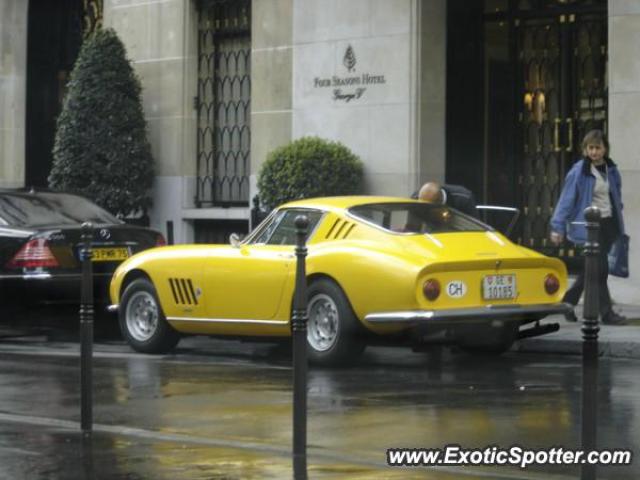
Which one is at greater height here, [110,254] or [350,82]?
[350,82]

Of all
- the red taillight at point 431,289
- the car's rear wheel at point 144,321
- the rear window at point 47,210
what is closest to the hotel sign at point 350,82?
the rear window at point 47,210

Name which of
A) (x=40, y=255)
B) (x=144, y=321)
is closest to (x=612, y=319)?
(x=144, y=321)

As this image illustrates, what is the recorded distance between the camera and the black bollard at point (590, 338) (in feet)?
22.9

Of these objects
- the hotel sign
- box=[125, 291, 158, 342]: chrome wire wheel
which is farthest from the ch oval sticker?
the hotel sign

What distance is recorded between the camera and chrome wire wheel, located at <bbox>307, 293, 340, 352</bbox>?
43.4ft

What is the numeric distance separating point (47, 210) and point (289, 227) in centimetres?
462

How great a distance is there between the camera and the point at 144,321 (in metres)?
15.1

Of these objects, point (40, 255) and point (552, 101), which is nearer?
point (40, 255)

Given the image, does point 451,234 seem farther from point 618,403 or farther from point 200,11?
point 200,11

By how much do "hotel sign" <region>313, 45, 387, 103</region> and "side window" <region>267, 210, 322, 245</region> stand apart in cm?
718

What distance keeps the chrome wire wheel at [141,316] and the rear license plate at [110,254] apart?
6.48 feet

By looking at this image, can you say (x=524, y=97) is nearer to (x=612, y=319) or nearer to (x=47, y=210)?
(x=612, y=319)

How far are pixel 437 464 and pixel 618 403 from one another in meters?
2.76

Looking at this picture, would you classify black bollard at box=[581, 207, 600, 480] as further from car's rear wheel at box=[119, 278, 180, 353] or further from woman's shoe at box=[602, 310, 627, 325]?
woman's shoe at box=[602, 310, 627, 325]
